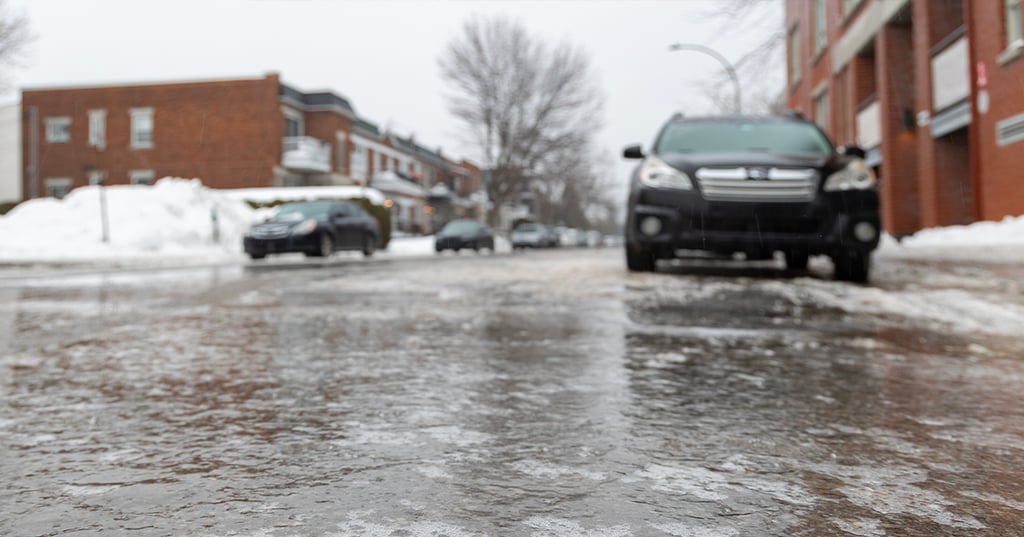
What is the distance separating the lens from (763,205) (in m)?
7.49

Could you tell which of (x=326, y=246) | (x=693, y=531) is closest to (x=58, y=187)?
(x=326, y=246)

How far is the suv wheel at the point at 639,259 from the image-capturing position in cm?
852

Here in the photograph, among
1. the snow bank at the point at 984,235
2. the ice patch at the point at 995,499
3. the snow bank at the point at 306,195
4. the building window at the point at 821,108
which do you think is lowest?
the ice patch at the point at 995,499

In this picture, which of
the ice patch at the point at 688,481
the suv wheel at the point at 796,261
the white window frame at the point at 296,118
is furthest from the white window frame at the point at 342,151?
the ice patch at the point at 688,481

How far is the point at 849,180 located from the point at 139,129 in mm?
39710

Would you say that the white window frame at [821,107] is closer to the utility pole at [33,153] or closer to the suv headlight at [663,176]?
the suv headlight at [663,176]

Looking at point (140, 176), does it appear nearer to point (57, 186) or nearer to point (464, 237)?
point (57, 186)

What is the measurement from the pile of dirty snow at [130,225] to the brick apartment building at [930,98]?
14.5 m

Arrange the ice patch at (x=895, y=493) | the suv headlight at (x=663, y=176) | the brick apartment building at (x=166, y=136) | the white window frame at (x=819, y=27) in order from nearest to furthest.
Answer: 1. the ice patch at (x=895, y=493)
2. the suv headlight at (x=663, y=176)
3. the white window frame at (x=819, y=27)
4. the brick apartment building at (x=166, y=136)

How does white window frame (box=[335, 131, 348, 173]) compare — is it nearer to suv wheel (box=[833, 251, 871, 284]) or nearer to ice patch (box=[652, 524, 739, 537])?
suv wheel (box=[833, 251, 871, 284])

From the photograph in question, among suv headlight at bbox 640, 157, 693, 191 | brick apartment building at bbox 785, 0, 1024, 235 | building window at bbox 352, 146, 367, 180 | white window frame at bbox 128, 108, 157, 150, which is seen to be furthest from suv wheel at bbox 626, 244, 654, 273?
building window at bbox 352, 146, 367, 180

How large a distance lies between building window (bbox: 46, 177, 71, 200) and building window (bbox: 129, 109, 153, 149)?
387cm

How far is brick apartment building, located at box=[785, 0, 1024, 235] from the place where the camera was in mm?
15688

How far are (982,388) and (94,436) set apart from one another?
3.13m
